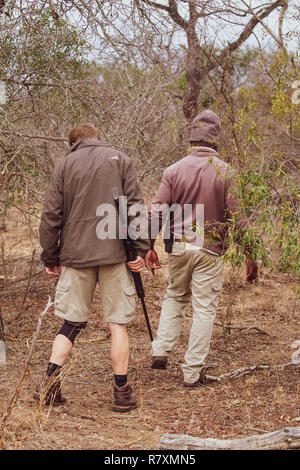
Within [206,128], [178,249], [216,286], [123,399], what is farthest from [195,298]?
[206,128]

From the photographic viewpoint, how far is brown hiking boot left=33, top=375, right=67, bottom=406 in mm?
4008

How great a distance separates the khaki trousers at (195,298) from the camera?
473 centimetres

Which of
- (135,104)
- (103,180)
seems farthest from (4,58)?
(103,180)

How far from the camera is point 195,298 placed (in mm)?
4816

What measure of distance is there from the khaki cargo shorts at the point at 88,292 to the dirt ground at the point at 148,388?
1.27ft

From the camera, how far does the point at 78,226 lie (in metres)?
4.16

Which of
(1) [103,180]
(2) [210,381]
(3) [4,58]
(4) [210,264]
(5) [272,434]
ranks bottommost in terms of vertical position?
(2) [210,381]

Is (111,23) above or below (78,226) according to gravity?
above

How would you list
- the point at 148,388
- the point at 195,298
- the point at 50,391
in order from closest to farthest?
the point at 50,391 < the point at 148,388 < the point at 195,298

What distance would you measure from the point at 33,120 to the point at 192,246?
8.28 ft

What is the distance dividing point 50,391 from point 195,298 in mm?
1339

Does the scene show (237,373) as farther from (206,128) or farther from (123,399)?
(206,128)

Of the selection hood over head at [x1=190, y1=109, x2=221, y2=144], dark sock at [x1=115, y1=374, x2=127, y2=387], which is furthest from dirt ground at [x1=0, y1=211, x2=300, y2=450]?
hood over head at [x1=190, y1=109, x2=221, y2=144]
